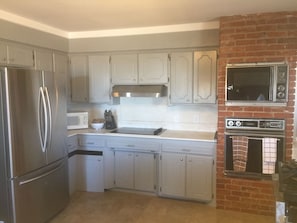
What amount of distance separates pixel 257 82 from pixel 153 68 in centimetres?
142

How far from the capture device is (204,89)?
139 inches

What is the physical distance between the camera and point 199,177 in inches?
132

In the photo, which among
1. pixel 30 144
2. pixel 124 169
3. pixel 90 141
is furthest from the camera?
pixel 90 141

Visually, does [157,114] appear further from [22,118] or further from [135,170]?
[22,118]

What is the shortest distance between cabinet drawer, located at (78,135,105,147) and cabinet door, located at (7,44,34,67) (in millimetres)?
1232

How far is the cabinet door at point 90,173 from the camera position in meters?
3.80

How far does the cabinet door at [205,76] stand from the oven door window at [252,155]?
0.65 metres

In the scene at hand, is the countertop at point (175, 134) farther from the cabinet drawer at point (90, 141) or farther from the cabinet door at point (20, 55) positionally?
the cabinet door at point (20, 55)

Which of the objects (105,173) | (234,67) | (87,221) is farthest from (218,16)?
(87,221)

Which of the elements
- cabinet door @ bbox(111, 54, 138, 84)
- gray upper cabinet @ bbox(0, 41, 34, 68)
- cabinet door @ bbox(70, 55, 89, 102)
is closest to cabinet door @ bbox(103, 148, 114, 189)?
cabinet door @ bbox(70, 55, 89, 102)

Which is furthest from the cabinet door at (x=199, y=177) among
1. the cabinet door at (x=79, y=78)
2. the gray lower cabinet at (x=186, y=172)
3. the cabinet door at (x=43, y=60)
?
the cabinet door at (x=43, y=60)

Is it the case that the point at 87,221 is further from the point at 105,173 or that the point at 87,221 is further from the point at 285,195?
the point at 285,195

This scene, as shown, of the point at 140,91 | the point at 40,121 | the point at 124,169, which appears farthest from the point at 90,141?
the point at 40,121

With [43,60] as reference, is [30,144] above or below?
Result: below
